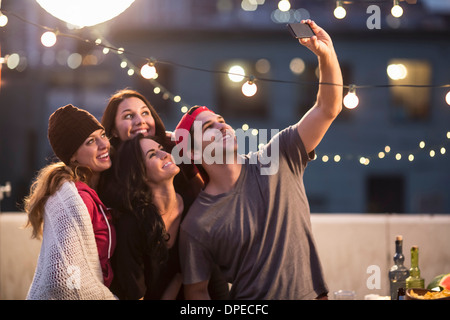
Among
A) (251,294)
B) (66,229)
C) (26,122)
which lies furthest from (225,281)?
(26,122)

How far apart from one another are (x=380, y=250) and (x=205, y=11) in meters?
10.4

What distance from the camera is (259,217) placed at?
3430mm

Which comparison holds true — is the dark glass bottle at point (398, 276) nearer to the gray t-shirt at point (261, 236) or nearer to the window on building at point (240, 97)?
the gray t-shirt at point (261, 236)

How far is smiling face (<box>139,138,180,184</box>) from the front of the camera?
3.51 metres

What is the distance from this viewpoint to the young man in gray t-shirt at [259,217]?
11.0 ft

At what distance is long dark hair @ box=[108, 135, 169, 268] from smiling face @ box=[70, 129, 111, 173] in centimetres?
11

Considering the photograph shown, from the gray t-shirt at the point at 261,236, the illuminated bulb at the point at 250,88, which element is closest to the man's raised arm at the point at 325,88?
the gray t-shirt at the point at 261,236

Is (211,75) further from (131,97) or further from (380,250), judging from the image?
(131,97)

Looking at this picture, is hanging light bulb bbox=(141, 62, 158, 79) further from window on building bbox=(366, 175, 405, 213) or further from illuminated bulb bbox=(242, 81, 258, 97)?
window on building bbox=(366, 175, 405, 213)

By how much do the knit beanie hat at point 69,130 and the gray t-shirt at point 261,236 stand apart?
70 centimetres

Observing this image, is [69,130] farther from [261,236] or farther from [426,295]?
[426,295]

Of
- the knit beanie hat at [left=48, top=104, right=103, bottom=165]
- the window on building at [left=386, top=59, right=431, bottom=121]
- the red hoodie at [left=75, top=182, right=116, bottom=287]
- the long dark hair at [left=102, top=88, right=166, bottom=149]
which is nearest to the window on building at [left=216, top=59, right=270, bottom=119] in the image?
the window on building at [left=386, top=59, right=431, bottom=121]

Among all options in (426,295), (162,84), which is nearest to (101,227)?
(426,295)

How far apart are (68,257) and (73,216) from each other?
7.9 inches
